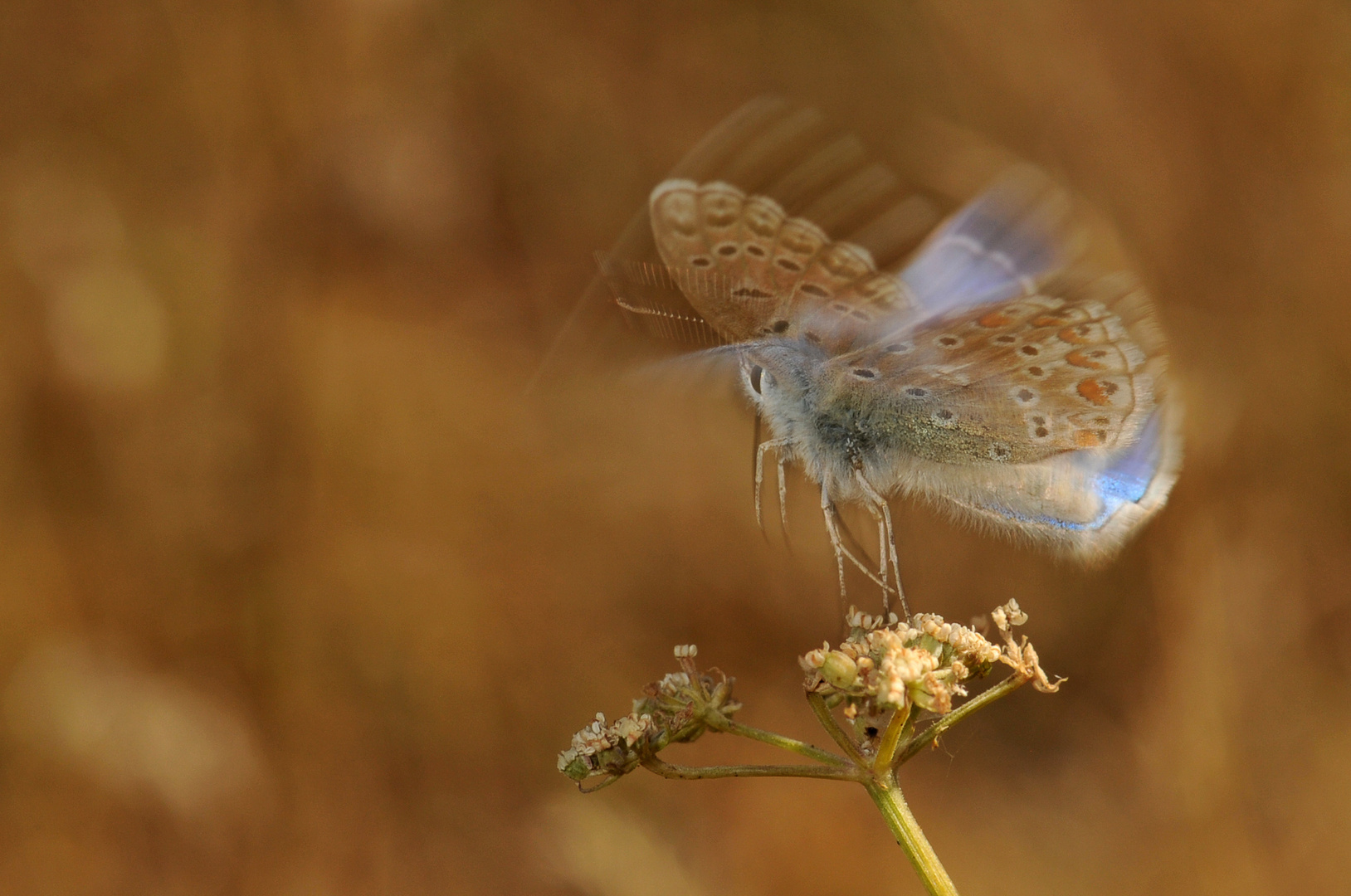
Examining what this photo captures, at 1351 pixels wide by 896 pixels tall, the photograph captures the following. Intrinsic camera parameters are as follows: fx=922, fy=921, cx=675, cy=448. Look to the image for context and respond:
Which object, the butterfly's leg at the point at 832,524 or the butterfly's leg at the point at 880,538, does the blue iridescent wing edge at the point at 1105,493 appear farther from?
the butterfly's leg at the point at 832,524

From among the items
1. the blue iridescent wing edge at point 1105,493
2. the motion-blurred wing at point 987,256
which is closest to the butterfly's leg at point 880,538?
the blue iridescent wing edge at point 1105,493

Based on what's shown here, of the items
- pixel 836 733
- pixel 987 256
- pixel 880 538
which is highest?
pixel 987 256

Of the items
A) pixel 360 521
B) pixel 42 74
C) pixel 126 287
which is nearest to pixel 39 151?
pixel 42 74

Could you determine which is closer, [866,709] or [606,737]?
[866,709]

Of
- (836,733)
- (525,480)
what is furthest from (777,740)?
(525,480)

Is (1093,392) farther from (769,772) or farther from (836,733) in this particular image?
(769,772)

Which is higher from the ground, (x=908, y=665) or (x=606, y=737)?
(x=908, y=665)
